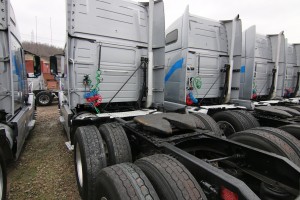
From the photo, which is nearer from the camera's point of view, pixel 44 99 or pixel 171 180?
pixel 171 180

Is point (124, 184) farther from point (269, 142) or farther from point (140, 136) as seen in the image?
point (269, 142)

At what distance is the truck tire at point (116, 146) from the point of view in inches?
92.0

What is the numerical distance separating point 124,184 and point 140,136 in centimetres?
98

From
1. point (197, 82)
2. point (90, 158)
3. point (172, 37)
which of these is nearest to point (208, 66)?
point (197, 82)

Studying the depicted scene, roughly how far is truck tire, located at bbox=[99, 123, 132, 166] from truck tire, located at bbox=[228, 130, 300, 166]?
4.96 ft

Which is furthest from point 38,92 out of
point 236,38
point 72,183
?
point 236,38

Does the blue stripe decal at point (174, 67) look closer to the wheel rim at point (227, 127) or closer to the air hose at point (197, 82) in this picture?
the air hose at point (197, 82)

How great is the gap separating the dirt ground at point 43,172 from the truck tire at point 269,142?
251cm

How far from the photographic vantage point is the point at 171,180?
1406 mm

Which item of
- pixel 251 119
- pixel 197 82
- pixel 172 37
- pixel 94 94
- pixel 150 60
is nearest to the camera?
pixel 251 119

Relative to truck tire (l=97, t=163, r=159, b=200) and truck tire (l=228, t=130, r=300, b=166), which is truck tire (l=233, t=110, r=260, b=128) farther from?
truck tire (l=97, t=163, r=159, b=200)

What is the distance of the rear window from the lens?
5387mm

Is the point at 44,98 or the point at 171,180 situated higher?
the point at 171,180

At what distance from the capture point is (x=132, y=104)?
15.4 feet
